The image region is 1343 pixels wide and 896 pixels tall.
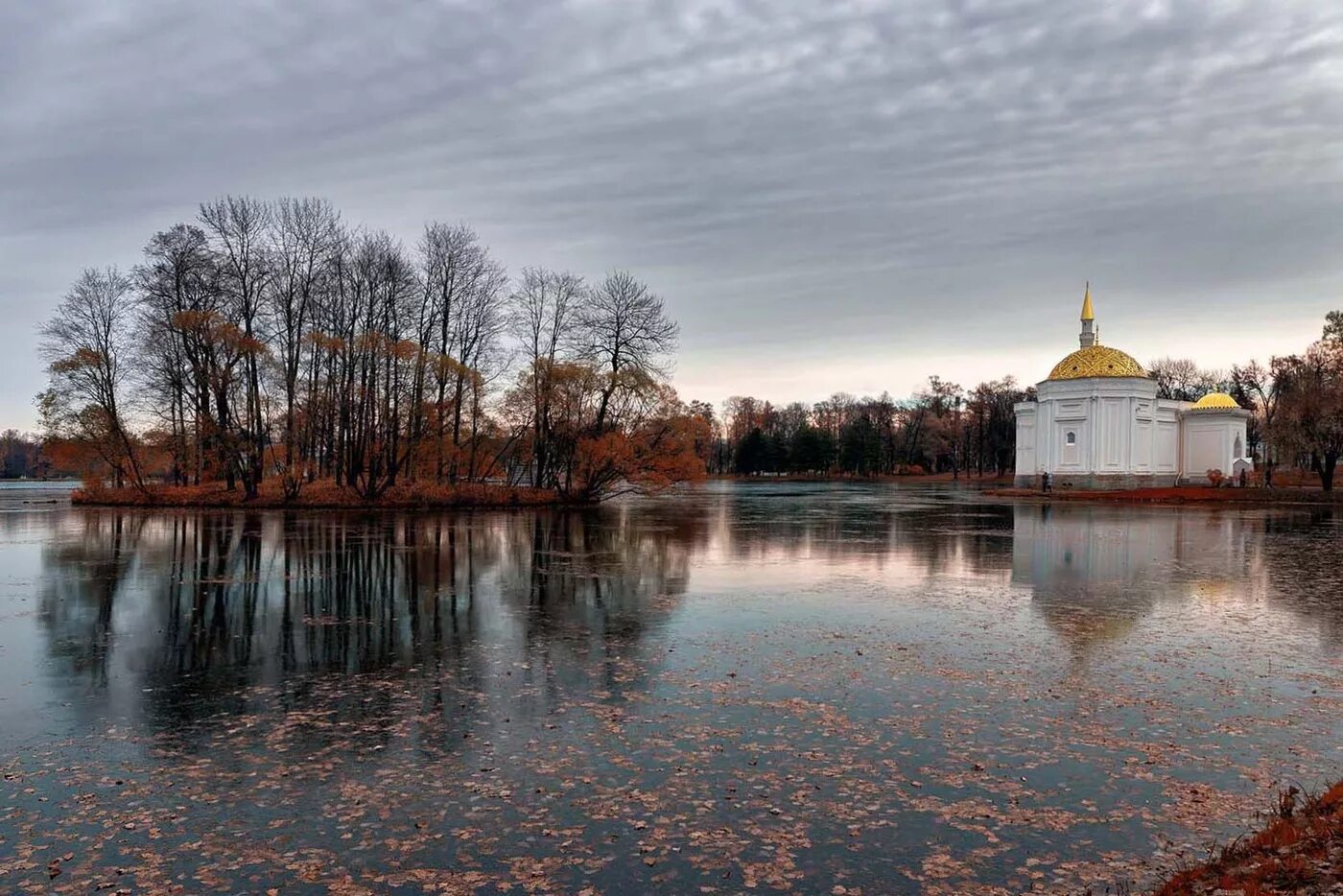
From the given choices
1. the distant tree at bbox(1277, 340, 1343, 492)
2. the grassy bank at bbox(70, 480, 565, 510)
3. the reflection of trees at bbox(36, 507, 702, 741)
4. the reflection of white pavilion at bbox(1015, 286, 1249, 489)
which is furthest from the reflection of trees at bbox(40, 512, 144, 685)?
the reflection of white pavilion at bbox(1015, 286, 1249, 489)

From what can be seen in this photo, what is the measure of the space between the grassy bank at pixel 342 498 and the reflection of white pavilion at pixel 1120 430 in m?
49.2

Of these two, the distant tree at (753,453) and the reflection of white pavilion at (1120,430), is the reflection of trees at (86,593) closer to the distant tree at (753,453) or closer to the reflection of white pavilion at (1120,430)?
the reflection of white pavilion at (1120,430)

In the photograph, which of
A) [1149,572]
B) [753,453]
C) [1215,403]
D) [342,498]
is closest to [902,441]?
[753,453]

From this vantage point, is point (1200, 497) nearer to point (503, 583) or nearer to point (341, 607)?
point (503, 583)

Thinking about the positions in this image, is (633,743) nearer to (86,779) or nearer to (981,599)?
(86,779)

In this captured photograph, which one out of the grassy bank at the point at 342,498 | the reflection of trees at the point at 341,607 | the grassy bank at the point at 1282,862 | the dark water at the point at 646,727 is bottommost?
the dark water at the point at 646,727

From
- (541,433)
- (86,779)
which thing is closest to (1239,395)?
(541,433)

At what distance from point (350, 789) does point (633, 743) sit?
236 cm

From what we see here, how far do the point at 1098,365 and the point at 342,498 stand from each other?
62.5 m

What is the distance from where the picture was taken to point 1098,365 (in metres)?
74.8

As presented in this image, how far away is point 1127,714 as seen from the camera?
8609 millimetres

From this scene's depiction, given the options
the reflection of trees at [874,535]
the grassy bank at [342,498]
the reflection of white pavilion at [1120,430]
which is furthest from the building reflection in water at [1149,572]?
the reflection of white pavilion at [1120,430]

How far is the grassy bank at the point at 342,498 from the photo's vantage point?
42.7 meters

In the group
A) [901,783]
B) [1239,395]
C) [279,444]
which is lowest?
[901,783]
